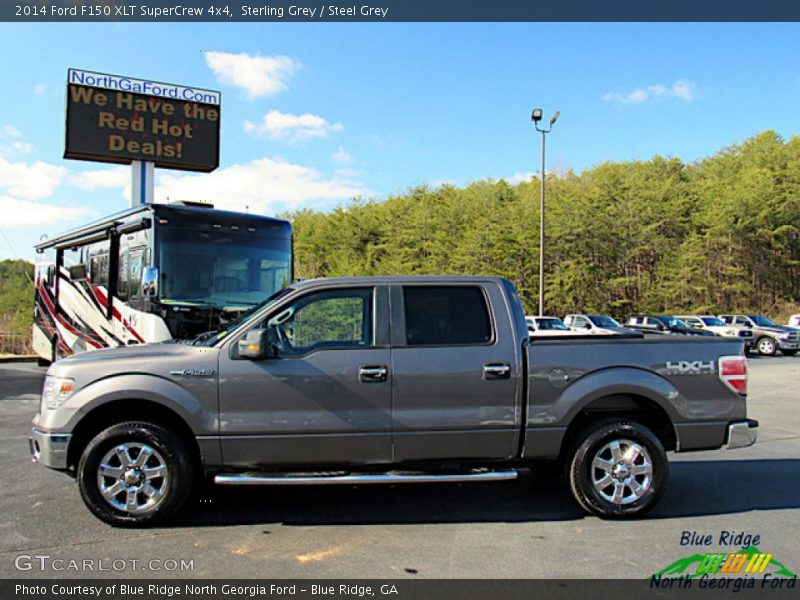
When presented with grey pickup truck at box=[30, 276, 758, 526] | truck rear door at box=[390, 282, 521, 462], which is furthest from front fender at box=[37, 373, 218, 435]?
truck rear door at box=[390, 282, 521, 462]

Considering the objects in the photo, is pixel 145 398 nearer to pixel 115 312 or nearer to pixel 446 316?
pixel 446 316

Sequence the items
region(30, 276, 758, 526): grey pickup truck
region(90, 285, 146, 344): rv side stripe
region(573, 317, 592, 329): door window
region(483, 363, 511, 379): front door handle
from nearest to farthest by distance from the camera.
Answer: region(30, 276, 758, 526): grey pickup truck
region(483, 363, 511, 379): front door handle
region(90, 285, 146, 344): rv side stripe
region(573, 317, 592, 329): door window

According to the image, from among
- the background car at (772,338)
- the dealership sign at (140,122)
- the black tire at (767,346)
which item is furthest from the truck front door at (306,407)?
the black tire at (767,346)

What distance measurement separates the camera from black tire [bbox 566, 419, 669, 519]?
5020 mm

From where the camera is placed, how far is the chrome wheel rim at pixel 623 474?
5043 mm

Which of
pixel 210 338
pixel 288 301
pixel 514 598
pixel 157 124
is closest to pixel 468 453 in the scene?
pixel 514 598

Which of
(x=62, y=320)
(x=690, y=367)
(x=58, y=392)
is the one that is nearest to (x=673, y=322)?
(x=62, y=320)

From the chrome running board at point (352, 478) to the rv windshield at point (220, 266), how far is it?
5.60 metres

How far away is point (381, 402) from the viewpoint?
4.88 meters

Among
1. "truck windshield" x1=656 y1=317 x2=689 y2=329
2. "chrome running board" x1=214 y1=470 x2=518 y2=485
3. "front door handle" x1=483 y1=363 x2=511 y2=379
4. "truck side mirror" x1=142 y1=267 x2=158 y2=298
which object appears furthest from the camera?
"truck windshield" x1=656 y1=317 x2=689 y2=329

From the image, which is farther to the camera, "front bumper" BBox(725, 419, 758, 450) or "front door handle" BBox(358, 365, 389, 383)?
"front bumper" BBox(725, 419, 758, 450)

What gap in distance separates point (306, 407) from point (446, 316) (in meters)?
1.30

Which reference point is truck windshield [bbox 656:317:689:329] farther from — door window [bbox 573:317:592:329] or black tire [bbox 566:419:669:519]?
black tire [bbox 566:419:669:519]

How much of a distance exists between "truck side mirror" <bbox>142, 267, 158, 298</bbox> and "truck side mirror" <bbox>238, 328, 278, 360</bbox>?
5.37 m
